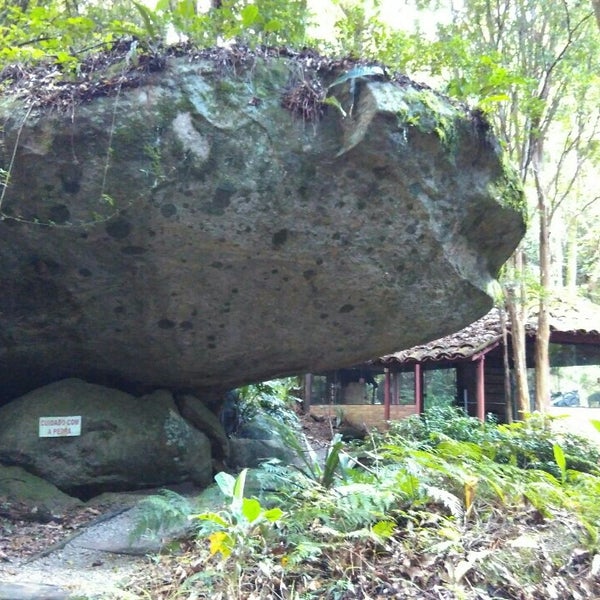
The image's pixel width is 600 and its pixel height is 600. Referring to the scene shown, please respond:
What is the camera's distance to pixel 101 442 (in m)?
6.36

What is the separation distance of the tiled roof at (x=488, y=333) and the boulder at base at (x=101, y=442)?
6.86 meters

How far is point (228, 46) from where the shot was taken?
535 centimetres

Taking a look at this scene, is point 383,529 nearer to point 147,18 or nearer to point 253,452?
point 147,18

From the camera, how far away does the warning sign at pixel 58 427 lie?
6238 mm

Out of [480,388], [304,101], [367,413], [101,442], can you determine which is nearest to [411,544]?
[304,101]

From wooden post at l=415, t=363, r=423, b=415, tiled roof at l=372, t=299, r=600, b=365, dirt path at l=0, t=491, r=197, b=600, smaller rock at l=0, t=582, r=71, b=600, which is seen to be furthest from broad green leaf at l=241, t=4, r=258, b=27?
wooden post at l=415, t=363, r=423, b=415

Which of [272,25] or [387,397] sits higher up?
[272,25]

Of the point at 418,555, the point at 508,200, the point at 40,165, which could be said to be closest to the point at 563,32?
the point at 508,200

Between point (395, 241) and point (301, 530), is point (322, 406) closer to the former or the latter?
point (395, 241)

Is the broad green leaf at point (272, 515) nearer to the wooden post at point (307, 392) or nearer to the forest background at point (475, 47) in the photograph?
the forest background at point (475, 47)

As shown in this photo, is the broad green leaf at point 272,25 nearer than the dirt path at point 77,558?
No

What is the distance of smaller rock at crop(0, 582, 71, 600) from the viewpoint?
3.57 meters

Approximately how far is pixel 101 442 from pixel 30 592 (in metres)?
2.75

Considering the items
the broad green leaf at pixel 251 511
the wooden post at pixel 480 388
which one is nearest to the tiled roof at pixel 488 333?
the wooden post at pixel 480 388
